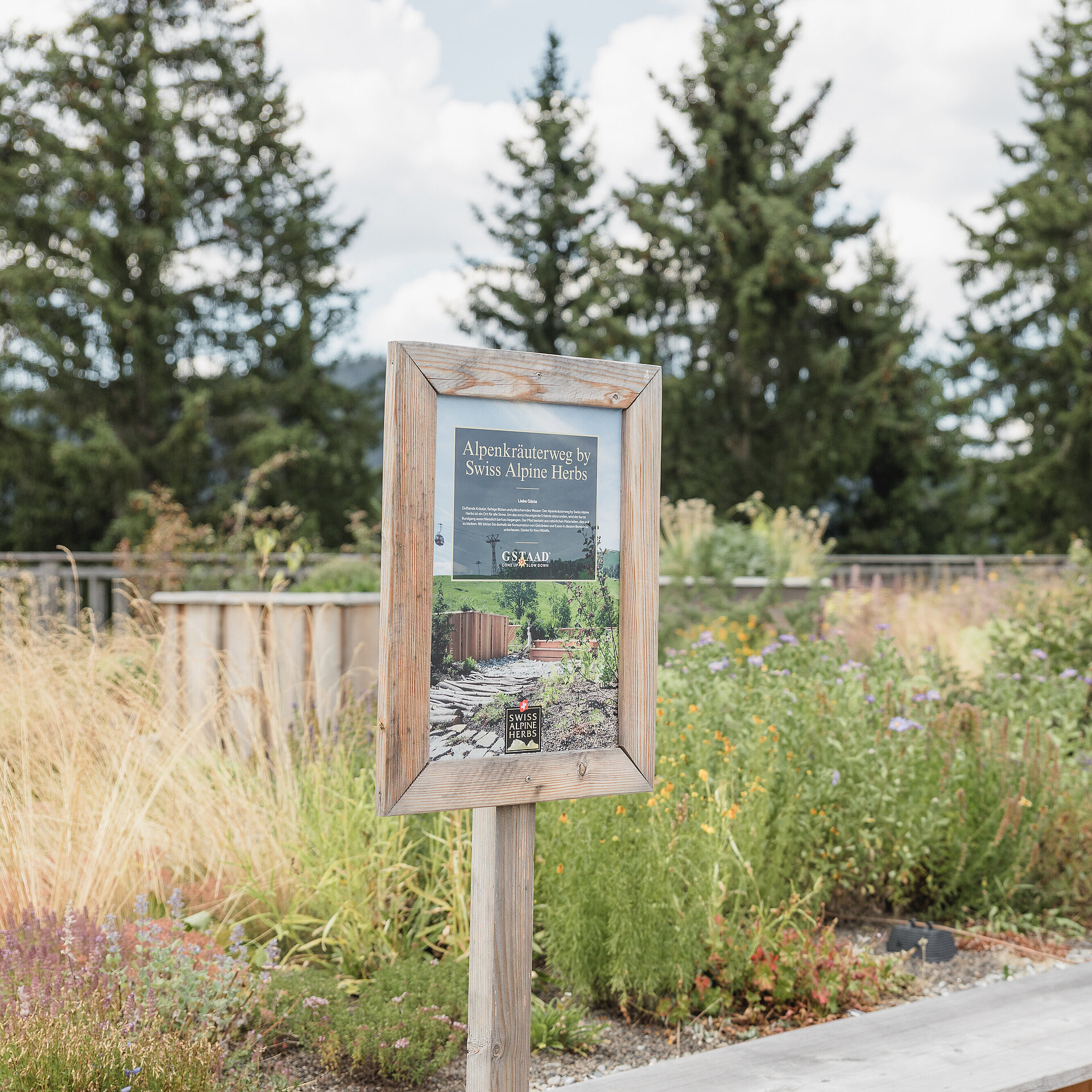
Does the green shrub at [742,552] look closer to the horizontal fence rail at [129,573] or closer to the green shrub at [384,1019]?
the horizontal fence rail at [129,573]

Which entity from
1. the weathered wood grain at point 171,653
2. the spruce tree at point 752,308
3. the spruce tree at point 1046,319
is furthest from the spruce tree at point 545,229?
the weathered wood grain at point 171,653

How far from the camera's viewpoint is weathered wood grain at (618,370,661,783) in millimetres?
2102

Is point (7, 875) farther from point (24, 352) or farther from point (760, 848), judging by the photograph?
point (24, 352)

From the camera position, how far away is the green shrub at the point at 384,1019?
237 cm

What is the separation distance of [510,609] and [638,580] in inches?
12.7

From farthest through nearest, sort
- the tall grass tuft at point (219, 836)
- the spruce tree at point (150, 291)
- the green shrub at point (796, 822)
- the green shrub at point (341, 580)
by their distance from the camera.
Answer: the spruce tree at point (150, 291), the green shrub at point (341, 580), the tall grass tuft at point (219, 836), the green shrub at point (796, 822)

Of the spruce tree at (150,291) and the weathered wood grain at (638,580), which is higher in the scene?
the spruce tree at (150,291)

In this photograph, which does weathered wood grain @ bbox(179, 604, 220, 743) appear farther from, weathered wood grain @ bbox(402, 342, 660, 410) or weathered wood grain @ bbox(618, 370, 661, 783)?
weathered wood grain @ bbox(402, 342, 660, 410)

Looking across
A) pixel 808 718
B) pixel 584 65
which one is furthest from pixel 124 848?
pixel 584 65

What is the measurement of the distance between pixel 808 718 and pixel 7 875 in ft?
9.10

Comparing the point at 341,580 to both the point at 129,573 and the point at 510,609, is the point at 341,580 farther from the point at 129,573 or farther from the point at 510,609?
the point at 510,609

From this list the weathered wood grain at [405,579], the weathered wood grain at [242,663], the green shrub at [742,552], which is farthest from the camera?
the green shrub at [742,552]

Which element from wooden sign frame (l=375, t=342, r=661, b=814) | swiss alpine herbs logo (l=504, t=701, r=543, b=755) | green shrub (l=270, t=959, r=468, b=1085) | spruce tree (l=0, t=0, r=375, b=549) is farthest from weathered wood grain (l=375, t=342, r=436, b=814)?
spruce tree (l=0, t=0, r=375, b=549)

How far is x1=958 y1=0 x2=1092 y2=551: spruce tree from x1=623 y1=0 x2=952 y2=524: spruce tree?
2853 millimetres
